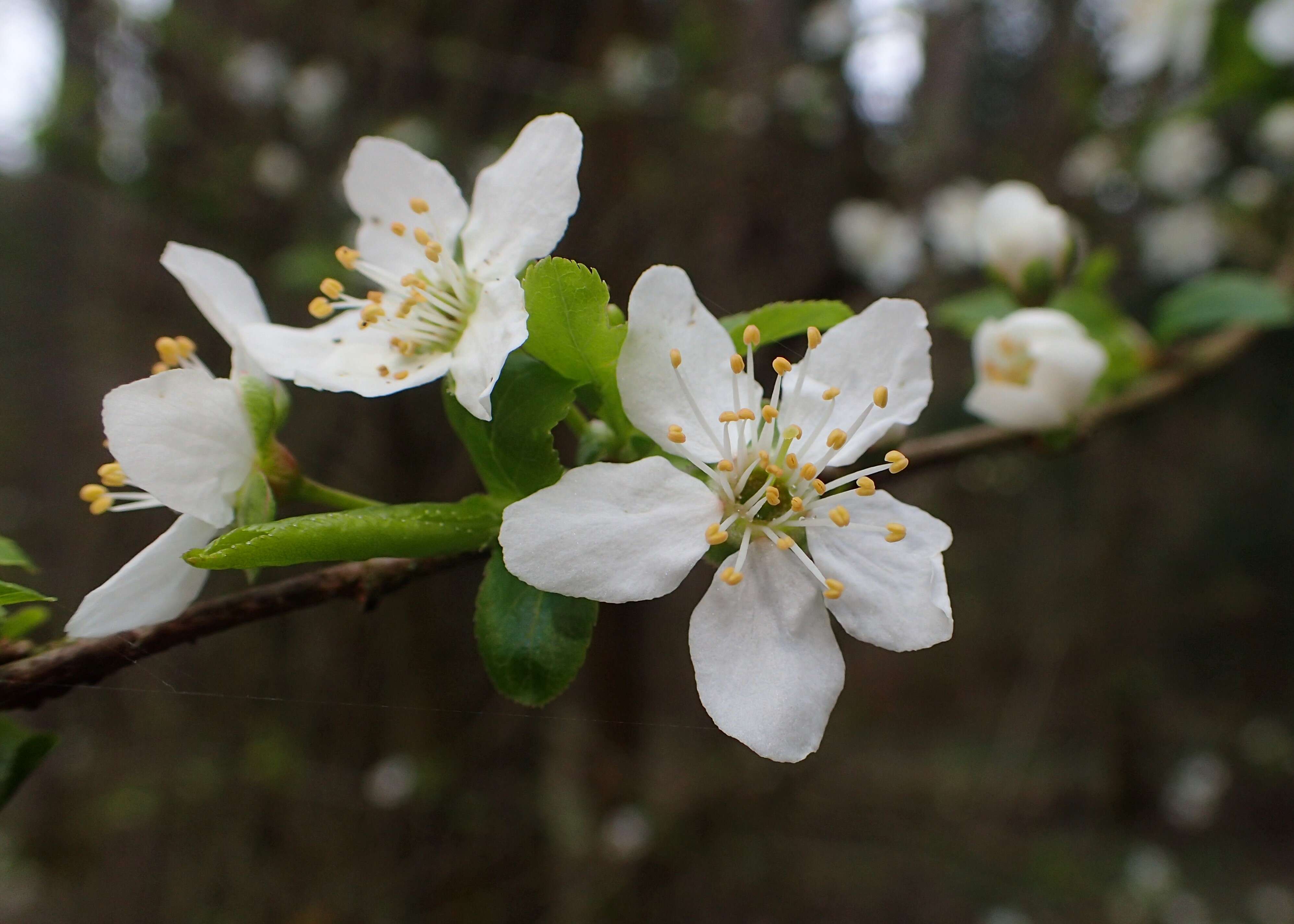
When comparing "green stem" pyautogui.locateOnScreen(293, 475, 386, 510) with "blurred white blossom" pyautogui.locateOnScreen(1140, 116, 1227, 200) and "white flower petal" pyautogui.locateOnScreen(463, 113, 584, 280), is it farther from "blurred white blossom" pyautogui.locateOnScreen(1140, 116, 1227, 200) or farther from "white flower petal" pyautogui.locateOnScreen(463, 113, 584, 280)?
"blurred white blossom" pyautogui.locateOnScreen(1140, 116, 1227, 200)

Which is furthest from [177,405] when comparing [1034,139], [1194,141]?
[1034,139]

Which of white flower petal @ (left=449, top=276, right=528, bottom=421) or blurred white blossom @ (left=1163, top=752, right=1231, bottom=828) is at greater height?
white flower petal @ (left=449, top=276, right=528, bottom=421)

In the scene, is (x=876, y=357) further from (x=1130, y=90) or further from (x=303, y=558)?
(x=1130, y=90)

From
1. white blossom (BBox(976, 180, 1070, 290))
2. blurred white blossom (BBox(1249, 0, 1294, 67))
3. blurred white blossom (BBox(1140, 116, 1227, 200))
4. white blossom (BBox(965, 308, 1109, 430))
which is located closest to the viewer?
white blossom (BBox(965, 308, 1109, 430))

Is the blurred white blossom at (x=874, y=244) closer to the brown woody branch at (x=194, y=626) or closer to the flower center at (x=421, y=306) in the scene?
the flower center at (x=421, y=306)

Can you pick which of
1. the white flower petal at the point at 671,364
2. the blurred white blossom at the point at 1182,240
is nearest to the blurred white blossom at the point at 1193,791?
the blurred white blossom at the point at 1182,240

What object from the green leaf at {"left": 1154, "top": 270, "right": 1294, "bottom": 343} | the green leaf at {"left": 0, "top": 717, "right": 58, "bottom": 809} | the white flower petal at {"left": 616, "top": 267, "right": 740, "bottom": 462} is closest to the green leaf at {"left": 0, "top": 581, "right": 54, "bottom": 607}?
the green leaf at {"left": 0, "top": 717, "right": 58, "bottom": 809}

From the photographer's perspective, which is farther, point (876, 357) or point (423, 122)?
point (423, 122)
